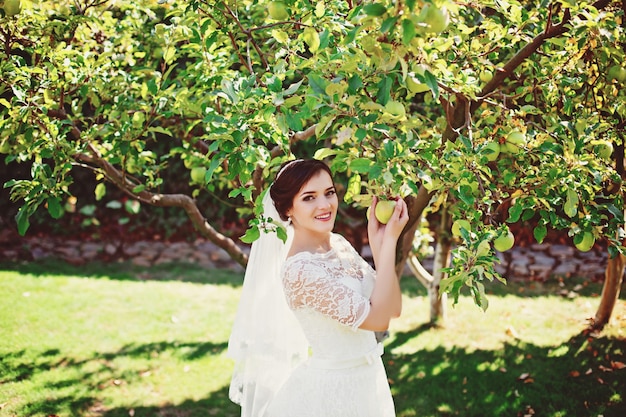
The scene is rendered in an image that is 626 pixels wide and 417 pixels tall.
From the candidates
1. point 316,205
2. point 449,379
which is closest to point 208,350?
point 449,379

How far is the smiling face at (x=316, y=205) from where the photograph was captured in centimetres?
248

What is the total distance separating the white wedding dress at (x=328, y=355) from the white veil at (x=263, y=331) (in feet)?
0.66

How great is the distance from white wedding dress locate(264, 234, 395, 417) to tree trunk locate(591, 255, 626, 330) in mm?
2964

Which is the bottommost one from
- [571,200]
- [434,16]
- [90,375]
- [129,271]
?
[90,375]

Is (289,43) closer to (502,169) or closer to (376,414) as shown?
(502,169)

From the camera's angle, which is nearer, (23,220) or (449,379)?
(23,220)

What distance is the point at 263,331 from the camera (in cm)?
280

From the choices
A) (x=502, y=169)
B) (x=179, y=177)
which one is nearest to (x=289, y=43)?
(x=502, y=169)

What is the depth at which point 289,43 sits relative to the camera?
2383 millimetres

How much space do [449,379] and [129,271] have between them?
407 cm

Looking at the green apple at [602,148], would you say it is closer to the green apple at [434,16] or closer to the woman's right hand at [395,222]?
the woman's right hand at [395,222]

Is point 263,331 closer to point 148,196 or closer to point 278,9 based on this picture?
point 148,196

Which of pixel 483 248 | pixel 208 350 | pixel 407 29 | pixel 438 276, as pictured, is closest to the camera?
pixel 407 29

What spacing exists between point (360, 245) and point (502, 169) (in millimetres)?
4663
